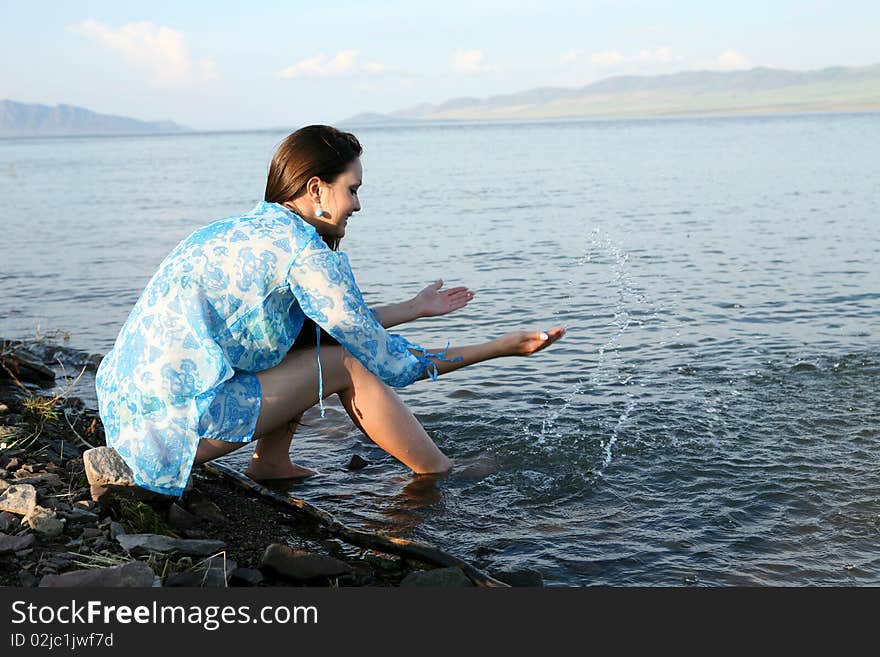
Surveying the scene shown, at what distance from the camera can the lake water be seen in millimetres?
5352

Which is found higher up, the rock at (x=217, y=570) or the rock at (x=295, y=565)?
the rock at (x=217, y=570)

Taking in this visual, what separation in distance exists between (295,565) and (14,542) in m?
1.24

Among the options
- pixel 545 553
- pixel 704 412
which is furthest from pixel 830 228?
pixel 545 553

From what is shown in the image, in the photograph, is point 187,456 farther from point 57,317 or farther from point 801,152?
point 801,152

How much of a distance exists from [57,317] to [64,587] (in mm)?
8812

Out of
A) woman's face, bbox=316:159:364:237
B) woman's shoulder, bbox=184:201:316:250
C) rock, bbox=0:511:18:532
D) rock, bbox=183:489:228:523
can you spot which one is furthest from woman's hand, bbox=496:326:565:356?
rock, bbox=0:511:18:532

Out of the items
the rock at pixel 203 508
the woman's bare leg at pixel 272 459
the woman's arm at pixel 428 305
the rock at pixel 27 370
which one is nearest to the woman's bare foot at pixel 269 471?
the woman's bare leg at pixel 272 459

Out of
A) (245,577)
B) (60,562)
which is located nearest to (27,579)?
(60,562)

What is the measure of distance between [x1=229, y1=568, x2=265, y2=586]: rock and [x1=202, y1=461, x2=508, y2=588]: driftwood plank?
772 millimetres

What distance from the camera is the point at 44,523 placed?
4.52 meters

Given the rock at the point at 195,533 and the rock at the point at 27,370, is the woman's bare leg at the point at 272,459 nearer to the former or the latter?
the rock at the point at 195,533

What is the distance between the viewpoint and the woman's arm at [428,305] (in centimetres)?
529

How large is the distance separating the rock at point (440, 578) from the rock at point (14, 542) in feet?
5.52

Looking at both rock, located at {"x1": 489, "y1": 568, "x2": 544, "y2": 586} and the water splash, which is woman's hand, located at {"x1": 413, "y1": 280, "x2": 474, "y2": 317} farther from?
the water splash
